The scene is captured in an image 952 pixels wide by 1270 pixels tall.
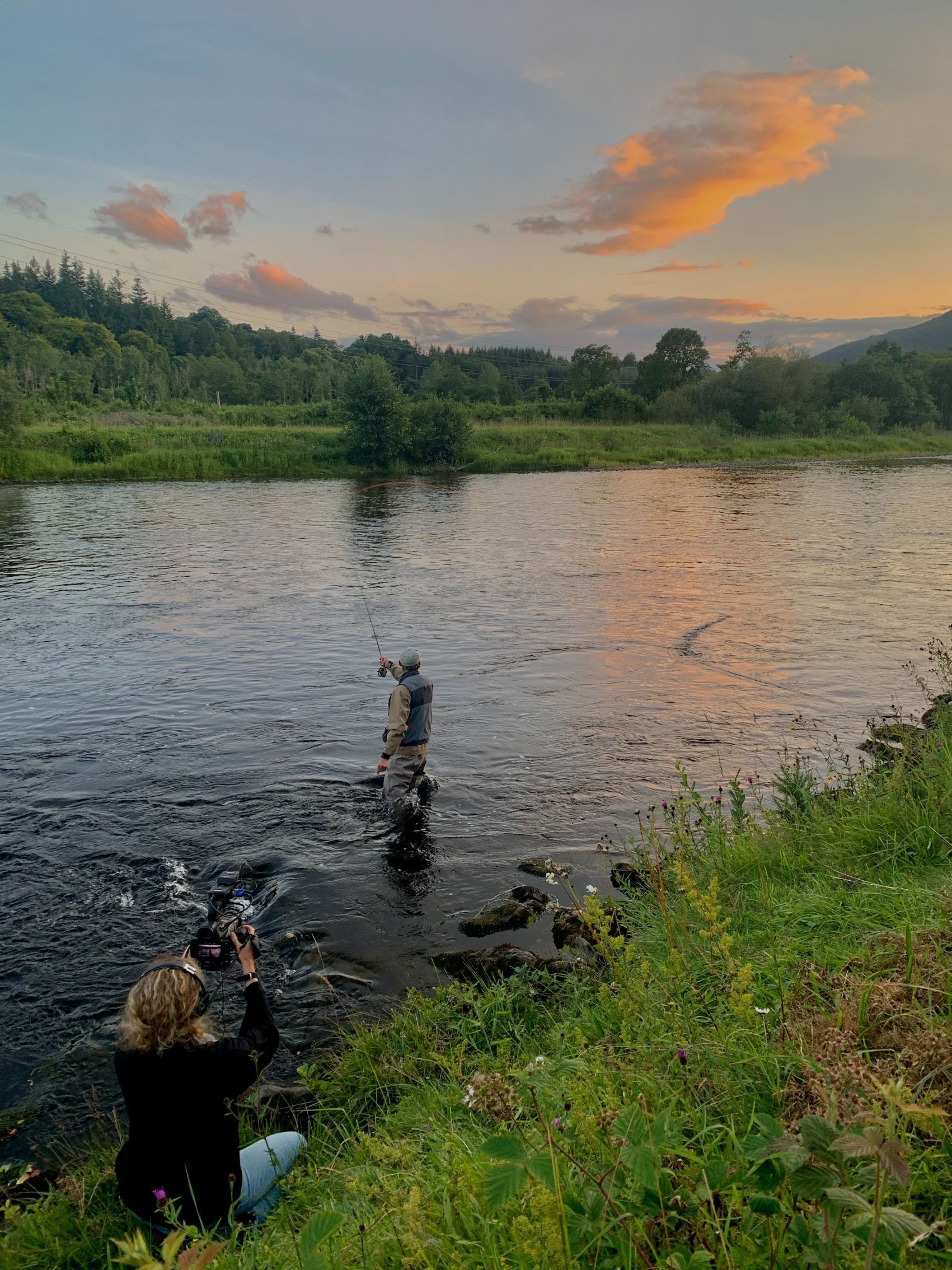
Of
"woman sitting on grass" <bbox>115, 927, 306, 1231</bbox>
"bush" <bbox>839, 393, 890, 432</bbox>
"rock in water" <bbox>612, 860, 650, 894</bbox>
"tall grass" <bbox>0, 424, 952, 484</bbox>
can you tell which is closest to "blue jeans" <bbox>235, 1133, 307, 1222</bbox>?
"woman sitting on grass" <bbox>115, 927, 306, 1231</bbox>

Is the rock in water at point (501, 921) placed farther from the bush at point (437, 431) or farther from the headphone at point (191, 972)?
the bush at point (437, 431)

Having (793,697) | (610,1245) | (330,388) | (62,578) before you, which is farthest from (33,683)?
(330,388)

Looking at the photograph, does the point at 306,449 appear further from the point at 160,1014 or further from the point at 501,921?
the point at 160,1014

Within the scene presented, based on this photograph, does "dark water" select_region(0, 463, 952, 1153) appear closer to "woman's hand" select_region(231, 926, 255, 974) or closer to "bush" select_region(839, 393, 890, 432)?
"woman's hand" select_region(231, 926, 255, 974)

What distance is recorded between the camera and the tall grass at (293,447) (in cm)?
5300

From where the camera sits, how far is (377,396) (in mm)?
59406

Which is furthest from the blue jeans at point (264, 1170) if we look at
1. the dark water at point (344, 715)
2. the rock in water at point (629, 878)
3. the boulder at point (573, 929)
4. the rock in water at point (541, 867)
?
the rock in water at point (541, 867)

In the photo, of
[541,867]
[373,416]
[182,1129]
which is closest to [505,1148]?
[182,1129]

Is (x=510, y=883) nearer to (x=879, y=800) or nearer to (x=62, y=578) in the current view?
(x=879, y=800)

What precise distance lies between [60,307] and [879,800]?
593 ft

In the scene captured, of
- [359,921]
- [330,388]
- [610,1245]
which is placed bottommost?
[359,921]

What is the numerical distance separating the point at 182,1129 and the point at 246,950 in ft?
3.67

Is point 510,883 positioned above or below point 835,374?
below

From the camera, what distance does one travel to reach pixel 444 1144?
353 cm
